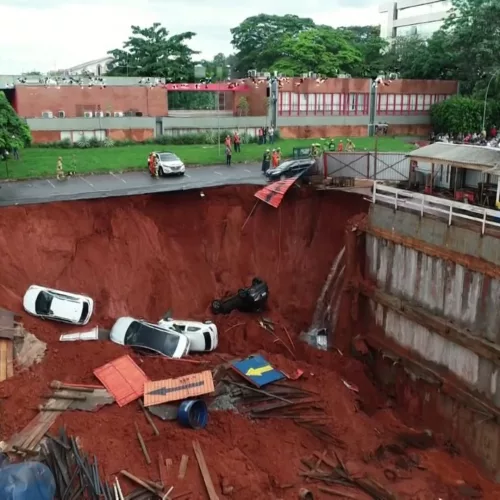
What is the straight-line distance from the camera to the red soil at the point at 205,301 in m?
16.3

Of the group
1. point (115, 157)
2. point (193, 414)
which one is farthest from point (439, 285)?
point (115, 157)

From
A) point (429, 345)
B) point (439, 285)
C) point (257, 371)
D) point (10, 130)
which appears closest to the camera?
point (257, 371)

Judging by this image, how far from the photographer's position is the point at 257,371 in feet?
63.7

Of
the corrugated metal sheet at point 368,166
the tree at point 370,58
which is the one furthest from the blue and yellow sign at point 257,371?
the tree at point 370,58

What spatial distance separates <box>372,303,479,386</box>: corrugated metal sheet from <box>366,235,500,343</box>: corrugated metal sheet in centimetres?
80

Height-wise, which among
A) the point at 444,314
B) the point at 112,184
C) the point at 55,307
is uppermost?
the point at 112,184

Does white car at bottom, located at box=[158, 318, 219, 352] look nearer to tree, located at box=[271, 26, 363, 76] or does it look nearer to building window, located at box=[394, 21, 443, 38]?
tree, located at box=[271, 26, 363, 76]

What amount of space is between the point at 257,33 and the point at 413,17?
84.9 ft

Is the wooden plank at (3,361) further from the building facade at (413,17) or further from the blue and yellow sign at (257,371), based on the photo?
the building facade at (413,17)

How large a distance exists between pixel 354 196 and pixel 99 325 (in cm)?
1218

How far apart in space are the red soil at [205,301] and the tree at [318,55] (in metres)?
38.4

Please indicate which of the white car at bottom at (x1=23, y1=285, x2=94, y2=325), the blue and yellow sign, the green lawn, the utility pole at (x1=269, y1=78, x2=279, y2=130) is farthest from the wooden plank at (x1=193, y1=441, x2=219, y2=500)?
the utility pole at (x1=269, y1=78, x2=279, y2=130)

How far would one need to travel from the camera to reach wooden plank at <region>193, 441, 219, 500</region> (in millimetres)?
14764

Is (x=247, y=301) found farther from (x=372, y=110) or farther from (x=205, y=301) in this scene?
(x=372, y=110)
